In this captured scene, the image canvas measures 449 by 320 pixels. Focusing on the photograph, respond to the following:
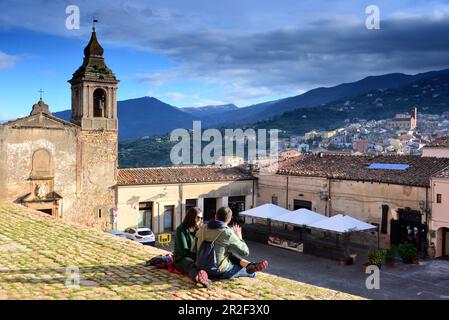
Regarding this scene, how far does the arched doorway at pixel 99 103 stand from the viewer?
1116 inches

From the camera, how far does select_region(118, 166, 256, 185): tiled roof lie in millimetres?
29650

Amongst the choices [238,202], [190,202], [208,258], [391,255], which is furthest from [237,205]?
[208,258]

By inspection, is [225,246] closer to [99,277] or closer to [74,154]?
[99,277]

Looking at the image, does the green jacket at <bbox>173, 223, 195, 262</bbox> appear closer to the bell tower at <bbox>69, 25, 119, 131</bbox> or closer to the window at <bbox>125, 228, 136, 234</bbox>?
the window at <bbox>125, 228, 136, 234</bbox>

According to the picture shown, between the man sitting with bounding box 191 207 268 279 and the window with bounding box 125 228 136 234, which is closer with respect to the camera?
the man sitting with bounding box 191 207 268 279

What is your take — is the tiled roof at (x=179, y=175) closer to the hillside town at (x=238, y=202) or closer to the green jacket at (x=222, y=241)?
the hillside town at (x=238, y=202)

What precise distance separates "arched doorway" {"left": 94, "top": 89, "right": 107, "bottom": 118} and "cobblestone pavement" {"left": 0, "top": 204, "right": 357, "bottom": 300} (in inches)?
667

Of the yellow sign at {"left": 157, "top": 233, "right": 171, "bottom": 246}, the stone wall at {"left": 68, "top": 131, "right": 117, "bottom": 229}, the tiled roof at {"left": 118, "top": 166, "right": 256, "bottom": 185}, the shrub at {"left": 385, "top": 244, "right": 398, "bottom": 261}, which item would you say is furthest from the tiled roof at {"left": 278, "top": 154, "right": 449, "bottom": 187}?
the stone wall at {"left": 68, "top": 131, "right": 117, "bottom": 229}

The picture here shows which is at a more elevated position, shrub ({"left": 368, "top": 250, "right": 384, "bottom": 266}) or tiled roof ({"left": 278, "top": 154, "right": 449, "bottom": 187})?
tiled roof ({"left": 278, "top": 154, "right": 449, "bottom": 187})

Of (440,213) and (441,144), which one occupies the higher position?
(441,144)

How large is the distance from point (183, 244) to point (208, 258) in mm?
688

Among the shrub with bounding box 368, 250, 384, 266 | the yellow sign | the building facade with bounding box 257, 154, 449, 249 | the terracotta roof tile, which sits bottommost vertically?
the yellow sign

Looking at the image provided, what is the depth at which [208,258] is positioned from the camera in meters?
7.81
